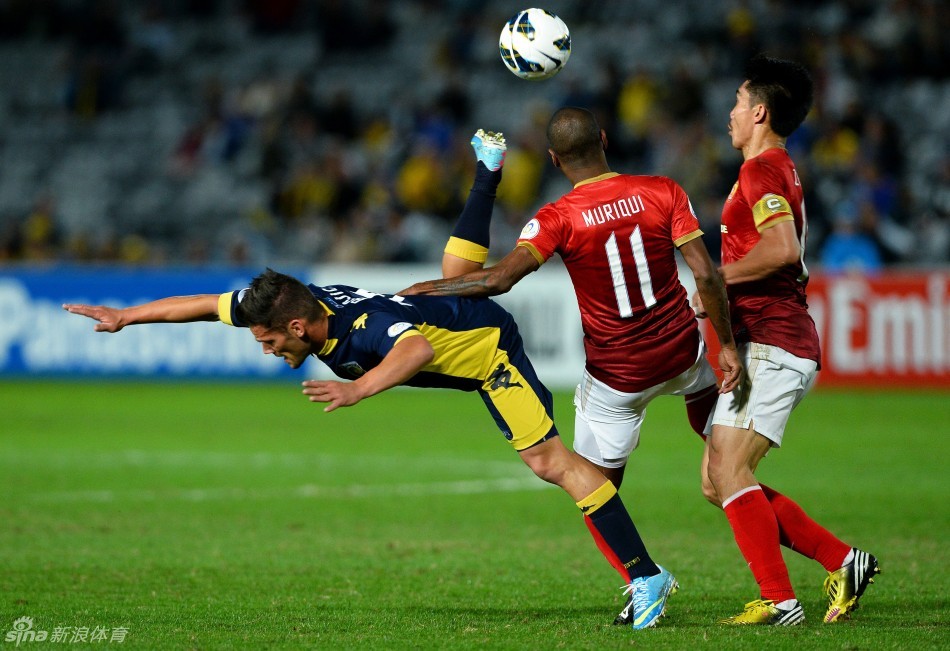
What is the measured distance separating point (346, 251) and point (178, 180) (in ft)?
19.5

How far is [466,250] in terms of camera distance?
6.79 meters

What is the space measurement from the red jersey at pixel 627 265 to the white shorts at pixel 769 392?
30cm

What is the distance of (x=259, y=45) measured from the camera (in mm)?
28375

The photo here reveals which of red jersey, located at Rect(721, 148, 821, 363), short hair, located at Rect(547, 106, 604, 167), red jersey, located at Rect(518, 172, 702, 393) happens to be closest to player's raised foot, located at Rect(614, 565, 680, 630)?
red jersey, located at Rect(518, 172, 702, 393)

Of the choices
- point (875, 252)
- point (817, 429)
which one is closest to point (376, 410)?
point (817, 429)

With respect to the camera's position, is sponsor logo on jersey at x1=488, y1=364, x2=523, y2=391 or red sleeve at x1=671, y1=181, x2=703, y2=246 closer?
red sleeve at x1=671, y1=181, x2=703, y2=246

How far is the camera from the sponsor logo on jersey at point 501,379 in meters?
6.27

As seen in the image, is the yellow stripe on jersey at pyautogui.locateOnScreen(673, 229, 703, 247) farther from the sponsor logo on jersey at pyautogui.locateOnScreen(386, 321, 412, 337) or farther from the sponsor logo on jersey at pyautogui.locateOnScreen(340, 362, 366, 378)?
the sponsor logo on jersey at pyautogui.locateOnScreen(340, 362, 366, 378)

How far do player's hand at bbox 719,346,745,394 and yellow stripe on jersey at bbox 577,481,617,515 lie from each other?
2.37 feet

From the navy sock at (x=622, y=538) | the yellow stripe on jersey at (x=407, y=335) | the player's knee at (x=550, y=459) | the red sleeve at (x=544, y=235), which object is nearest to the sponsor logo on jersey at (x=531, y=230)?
the red sleeve at (x=544, y=235)

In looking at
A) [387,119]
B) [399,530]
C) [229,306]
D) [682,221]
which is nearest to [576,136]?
[682,221]

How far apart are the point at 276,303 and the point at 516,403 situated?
1.25 m

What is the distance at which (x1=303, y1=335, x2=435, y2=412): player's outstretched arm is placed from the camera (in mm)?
5199

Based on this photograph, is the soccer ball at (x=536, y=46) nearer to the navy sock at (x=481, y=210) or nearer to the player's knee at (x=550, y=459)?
the navy sock at (x=481, y=210)
